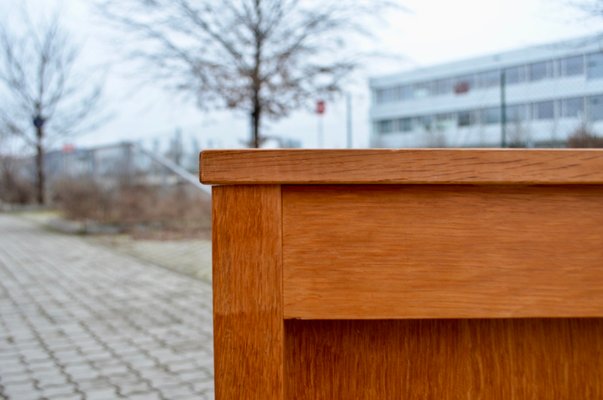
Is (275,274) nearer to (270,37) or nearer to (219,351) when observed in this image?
(219,351)

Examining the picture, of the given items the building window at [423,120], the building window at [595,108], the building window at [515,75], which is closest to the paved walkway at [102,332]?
the building window at [595,108]

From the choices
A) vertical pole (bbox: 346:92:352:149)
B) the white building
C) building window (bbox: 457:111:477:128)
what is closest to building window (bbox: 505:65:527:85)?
the white building

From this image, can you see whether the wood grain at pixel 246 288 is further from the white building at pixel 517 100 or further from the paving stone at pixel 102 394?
the white building at pixel 517 100

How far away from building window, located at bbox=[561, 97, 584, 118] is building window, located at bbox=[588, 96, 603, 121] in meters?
0.10

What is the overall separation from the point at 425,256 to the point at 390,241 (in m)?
0.06

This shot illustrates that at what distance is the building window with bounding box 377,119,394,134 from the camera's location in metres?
10.4

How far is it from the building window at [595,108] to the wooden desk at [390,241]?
4575 mm

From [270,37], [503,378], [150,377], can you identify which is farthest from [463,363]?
[270,37]

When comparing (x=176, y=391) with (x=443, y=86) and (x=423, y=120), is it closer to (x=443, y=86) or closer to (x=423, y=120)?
(x=443, y=86)

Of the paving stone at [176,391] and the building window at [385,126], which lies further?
the building window at [385,126]

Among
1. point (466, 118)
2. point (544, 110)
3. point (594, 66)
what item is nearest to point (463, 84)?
point (466, 118)

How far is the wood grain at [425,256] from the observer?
1029mm

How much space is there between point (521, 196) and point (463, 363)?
331 mm

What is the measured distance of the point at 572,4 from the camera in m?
4.03
